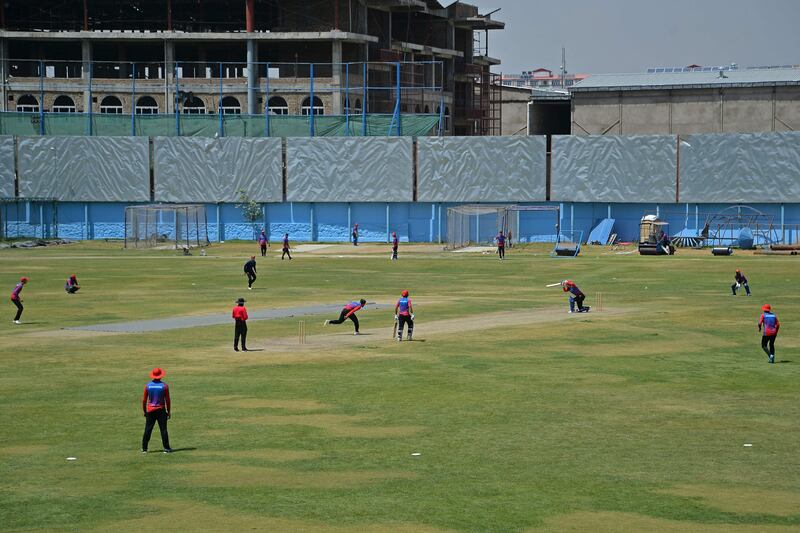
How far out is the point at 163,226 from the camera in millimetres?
99375

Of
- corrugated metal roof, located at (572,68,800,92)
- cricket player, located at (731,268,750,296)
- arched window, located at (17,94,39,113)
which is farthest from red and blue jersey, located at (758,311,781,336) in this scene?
arched window, located at (17,94,39,113)

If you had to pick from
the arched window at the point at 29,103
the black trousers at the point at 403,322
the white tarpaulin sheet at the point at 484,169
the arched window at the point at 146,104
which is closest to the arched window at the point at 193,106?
the arched window at the point at 146,104

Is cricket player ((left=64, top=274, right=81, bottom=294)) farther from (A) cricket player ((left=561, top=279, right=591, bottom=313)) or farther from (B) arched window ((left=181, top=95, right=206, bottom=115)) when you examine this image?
(B) arched window ((left=181, top=95, right=206, bottom=115))

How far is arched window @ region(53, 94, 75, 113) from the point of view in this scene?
124875 millimetres

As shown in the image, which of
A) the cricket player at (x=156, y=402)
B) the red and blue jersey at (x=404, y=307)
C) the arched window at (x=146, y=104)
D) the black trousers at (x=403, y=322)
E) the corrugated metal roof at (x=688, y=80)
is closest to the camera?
the cricket player at (x=156, y=402)

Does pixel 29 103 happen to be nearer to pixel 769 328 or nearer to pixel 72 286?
pixel 72 286

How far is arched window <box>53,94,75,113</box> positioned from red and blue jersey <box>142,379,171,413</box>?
352 ft

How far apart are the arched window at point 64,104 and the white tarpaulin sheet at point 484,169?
44.7 m

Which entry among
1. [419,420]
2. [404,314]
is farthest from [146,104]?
[419,420]

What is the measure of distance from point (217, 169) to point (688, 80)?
1922 inches

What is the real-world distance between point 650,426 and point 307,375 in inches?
434

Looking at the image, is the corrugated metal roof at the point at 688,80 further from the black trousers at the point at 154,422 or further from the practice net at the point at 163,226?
the black trousers at the point at 154,422

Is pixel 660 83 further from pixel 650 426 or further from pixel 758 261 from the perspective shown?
pixel 650 426

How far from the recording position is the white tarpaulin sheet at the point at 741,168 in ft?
308
